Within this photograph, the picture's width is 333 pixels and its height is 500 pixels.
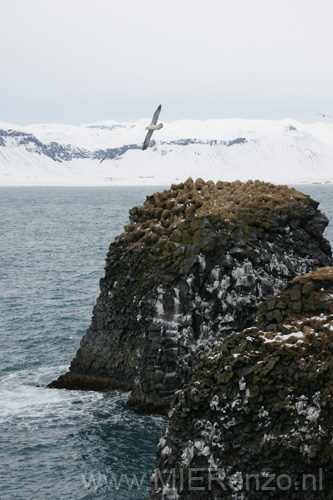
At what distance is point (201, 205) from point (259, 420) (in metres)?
24.7

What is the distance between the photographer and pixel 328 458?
68.5ft

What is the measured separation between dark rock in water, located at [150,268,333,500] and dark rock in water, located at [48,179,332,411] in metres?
13.9

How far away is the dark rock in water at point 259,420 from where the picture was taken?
21.4 metres

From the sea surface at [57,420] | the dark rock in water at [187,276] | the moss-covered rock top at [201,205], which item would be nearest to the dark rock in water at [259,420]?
the sea surface at [57,420]

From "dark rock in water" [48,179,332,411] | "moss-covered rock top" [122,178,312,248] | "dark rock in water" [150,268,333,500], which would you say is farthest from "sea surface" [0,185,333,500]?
"moss-covered rock top" [122,178,312,248]

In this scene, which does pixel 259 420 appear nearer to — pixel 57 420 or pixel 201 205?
pixel 57 420

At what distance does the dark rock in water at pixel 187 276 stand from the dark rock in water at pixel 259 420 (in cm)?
1387

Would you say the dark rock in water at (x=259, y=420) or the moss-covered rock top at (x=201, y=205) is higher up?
the moss-covered rock top at (x=201, y=205)

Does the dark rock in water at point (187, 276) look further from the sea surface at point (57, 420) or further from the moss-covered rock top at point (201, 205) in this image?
the sea surface at point (57, 420)

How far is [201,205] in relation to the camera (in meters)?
45.6

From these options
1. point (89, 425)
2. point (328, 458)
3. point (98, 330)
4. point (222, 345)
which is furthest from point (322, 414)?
point (98, 330)

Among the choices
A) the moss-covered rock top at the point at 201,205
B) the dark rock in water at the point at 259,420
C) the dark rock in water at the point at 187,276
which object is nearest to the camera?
the dark rock in water at the point at 259,420

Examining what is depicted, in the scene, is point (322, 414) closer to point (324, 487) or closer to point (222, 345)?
point (324, 487)

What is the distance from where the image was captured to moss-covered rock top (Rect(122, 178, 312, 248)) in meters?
43.4
